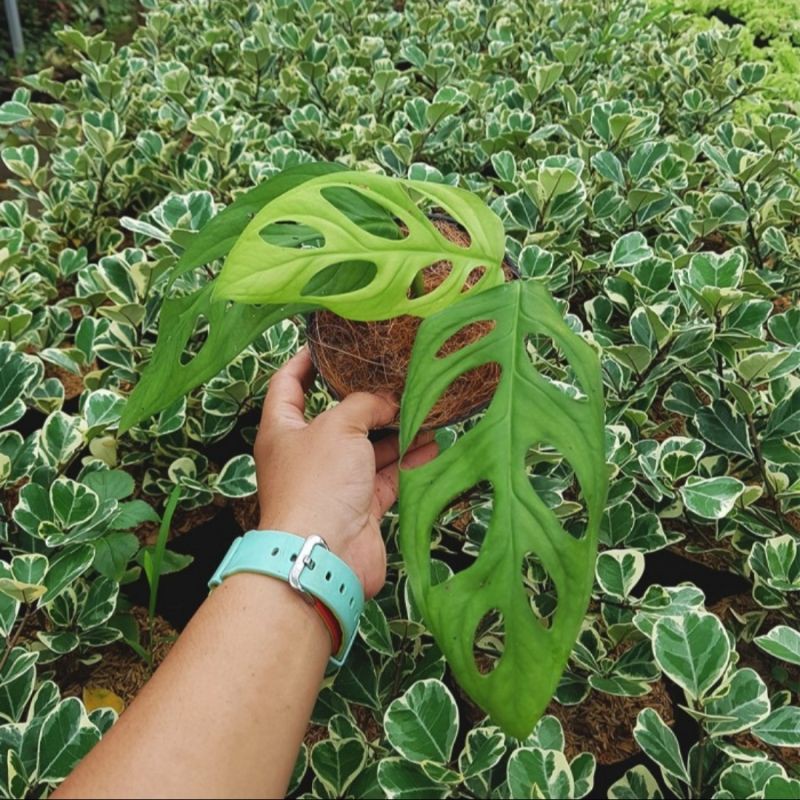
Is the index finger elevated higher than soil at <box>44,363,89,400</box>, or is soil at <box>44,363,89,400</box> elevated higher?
the index finger

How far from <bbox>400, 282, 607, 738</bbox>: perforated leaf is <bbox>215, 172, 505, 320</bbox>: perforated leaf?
66 millimetres

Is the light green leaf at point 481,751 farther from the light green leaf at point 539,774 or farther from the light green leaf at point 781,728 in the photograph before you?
the light green leaf at point 781,728

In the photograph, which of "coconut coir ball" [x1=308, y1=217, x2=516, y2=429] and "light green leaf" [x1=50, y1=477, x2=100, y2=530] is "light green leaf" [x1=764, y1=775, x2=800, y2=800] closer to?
"coconut coir ball" [x1=308, y1=217, x2=516, y2=429]

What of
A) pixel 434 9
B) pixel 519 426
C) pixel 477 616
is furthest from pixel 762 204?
pixel 434 9

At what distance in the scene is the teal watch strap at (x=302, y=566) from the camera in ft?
2.43

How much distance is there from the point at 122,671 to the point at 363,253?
0.77m

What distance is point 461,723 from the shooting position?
1062 millimetres

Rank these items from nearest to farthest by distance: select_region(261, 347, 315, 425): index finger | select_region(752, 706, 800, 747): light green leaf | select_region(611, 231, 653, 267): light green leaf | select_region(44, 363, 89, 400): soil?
1. select_region(752, 706, 800, 747): light green leaf
2. select_region(261, 347, 315, 425): index finger
3. select_region(611, 231, 653, 267): light green leaf
4. select_region(44, 363, 89, 400): soil

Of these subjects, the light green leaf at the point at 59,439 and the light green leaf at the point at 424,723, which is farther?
the light green leaf at the point at 59,439

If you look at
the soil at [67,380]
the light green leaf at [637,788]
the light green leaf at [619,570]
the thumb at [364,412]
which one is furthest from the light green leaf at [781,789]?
the soil at [67,380]

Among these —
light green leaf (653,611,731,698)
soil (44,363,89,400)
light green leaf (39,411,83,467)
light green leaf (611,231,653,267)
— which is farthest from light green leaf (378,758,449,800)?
soil (44,363,89,400)

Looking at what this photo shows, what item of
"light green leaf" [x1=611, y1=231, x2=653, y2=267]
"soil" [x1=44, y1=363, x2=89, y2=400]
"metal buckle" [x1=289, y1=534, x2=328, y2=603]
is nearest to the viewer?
"metal buckle" [x1=289, y1=534, x2=328, y2=603]

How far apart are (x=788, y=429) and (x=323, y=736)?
81 cm

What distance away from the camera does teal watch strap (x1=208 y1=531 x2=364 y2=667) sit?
0.74m
